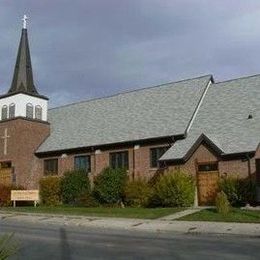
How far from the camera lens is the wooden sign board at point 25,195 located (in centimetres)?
3647

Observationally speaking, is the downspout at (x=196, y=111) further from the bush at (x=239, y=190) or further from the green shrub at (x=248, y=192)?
the green shrub at (x=248, y=192)

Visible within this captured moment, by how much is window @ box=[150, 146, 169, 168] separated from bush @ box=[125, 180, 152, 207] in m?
2.01

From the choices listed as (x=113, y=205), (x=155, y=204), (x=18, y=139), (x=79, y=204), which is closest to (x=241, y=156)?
(x=155, y=204)

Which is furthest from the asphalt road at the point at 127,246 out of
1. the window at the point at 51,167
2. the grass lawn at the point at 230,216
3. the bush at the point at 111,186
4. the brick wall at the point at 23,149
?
the brick wall at the point at 23,149

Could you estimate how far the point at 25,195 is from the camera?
121 feet

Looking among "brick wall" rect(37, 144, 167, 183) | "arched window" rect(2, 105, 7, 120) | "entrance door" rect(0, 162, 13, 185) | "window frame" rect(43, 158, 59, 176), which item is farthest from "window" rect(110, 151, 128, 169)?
"arched window" rect(2, 105, 7, 120)

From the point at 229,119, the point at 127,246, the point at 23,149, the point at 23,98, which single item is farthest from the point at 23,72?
the point at 127,246

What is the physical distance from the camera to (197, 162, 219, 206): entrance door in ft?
101

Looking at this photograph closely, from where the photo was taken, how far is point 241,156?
29703 millimetres

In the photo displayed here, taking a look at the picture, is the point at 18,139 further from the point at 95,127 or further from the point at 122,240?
the point at 122,240

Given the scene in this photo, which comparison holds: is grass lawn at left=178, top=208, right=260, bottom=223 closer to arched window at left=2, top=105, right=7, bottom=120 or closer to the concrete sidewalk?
the concrete sidewalk

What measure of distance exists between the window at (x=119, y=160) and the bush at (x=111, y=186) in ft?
3.78

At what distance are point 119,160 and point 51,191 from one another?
227 inches

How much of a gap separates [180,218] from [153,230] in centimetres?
393
